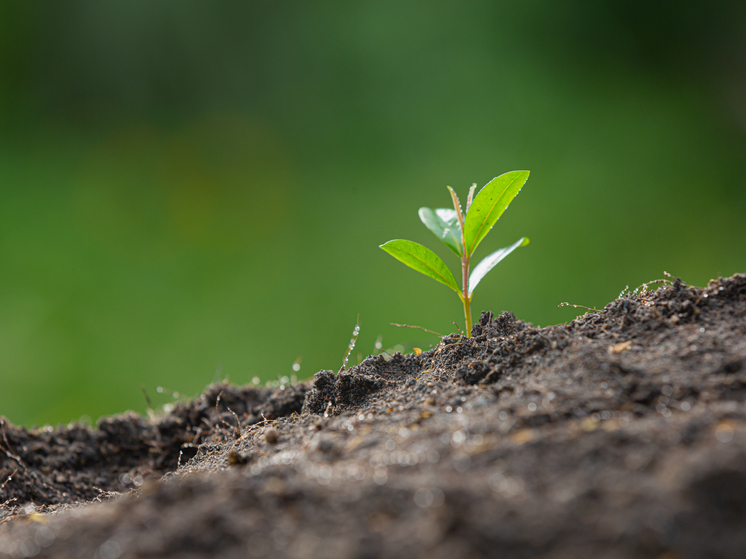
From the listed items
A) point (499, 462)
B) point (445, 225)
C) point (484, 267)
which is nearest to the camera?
point (499, 462)

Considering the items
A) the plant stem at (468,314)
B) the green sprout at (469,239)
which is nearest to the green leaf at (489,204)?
the green sprout at (469,239)

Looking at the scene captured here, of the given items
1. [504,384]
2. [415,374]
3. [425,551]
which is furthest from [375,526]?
[415,374]

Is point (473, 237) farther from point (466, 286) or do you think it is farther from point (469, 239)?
point (466, 286)

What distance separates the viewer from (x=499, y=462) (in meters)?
0.64

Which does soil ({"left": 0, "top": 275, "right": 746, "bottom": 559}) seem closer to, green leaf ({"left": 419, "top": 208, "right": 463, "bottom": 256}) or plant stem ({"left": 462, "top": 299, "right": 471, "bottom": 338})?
plant stem ({"left": 462, "top": 299, "right": 471, "bottom": 338})

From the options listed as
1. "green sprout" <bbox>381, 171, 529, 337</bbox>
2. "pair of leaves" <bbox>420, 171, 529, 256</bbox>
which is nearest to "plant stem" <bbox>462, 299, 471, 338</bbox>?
"green sprout" <bbox>381, 171, 529, 337</bbox>

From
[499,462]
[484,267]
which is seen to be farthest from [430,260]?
[499,462]

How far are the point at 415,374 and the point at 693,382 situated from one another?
553 mm

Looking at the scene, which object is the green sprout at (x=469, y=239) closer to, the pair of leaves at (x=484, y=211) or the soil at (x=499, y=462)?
the pair of leaves at (x=484, y=211)

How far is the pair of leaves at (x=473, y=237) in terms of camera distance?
1.16 meters

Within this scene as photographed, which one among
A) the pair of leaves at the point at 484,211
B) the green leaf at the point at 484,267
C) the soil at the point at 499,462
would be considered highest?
the pair of leaves at the point at 484,211

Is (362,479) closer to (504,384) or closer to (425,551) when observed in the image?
(425,551)

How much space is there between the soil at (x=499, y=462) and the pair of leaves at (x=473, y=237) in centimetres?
13

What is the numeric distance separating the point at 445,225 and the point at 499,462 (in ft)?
2.39
